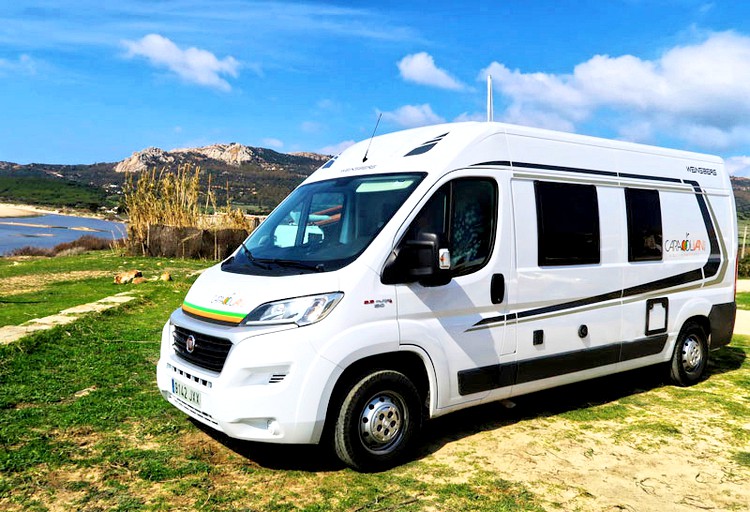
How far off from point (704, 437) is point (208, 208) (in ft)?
60.4

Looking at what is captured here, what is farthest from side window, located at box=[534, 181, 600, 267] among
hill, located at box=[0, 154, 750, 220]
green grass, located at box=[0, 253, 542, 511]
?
hill, located at box=[0, 154, 750, 220]

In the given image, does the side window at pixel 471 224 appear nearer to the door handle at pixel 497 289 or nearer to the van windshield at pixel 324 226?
the door handle at pixel 497 289

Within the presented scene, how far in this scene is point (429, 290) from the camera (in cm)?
452

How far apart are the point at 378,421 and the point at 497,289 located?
1.42 meters

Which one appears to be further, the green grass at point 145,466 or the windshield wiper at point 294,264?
the windshield wiper at point 294,264

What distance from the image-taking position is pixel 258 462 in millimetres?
4473

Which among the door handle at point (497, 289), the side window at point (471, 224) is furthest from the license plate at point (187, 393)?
the door handle at point (497, 289)

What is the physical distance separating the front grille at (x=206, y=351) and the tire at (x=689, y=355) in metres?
4.98

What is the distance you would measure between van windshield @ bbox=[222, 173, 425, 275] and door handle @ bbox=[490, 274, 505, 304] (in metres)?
1.00

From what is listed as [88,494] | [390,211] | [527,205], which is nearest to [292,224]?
[390,211]

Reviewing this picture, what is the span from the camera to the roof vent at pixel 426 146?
4.94 meters

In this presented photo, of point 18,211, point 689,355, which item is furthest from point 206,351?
point 18,211

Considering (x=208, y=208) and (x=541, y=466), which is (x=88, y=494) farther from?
(x=208, y=208)

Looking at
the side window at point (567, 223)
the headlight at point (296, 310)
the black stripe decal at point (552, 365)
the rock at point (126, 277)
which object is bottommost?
the black stripe decal at point (552, 365)
